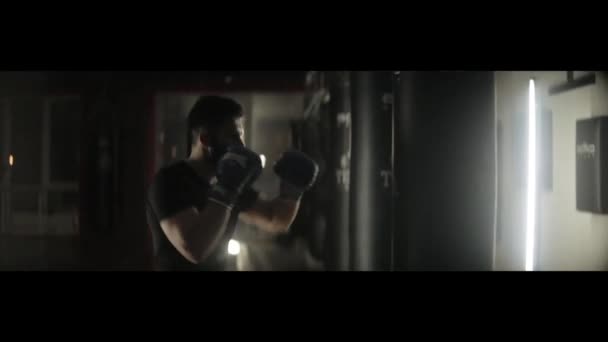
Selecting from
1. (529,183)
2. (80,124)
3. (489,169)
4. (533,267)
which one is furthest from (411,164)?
(80,124)

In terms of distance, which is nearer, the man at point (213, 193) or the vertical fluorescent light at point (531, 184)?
the man at point (213, 193)

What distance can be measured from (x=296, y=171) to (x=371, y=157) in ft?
0.95

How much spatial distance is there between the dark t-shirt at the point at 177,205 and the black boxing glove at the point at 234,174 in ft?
0.12

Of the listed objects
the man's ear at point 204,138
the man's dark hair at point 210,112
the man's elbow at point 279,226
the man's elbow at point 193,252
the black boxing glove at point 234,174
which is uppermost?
the man's dark hair at point 210,112

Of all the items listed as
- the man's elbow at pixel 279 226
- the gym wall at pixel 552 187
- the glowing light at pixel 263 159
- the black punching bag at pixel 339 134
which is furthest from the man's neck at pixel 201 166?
the gym wall at pixel 552 187

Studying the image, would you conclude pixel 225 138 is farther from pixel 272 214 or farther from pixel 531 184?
pixel 531 184

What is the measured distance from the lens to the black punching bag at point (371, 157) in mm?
2293

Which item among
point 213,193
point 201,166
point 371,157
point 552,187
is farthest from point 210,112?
point 552,187

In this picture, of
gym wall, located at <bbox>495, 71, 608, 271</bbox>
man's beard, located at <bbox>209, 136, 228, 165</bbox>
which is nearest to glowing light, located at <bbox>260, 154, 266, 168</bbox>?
man's beard, located at <bbox>209, 136, 228, 165</bbox>

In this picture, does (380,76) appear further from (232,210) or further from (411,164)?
(232,210)

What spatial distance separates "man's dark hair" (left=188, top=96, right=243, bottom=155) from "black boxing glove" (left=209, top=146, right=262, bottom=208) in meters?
0.13

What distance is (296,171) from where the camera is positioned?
228cm

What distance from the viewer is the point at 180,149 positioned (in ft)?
7.47

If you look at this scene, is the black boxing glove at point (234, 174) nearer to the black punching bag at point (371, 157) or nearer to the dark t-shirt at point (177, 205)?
the dark t-shirt at point (177, 205)
